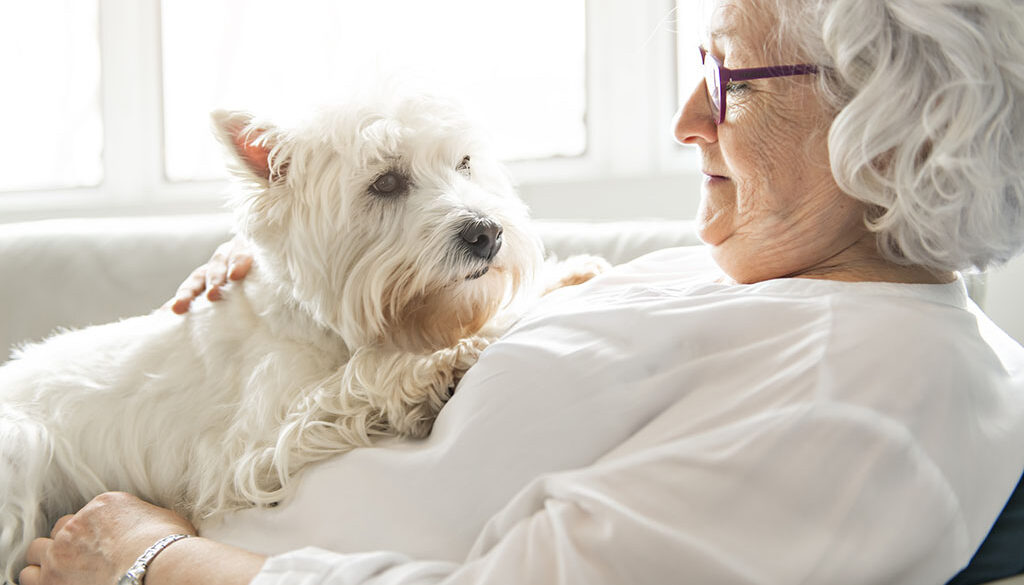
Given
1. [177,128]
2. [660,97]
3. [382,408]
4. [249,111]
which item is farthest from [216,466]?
[177,128]

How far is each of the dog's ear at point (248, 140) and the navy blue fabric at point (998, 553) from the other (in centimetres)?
109

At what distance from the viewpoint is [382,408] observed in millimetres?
1196

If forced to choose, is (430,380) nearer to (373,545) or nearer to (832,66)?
(373,545)

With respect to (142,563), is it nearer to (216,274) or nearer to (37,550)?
(37,550)

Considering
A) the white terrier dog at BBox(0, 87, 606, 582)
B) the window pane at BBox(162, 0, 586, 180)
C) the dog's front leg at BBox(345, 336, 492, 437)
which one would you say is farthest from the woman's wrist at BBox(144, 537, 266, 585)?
the window pane at BBox(162, 0, 586, 180)

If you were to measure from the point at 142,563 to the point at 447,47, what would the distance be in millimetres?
2361

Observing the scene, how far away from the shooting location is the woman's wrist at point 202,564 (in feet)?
3.29

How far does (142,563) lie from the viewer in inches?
42.8

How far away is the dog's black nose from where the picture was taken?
1289 millimetres

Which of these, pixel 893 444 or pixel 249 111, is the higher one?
pixel 249 111

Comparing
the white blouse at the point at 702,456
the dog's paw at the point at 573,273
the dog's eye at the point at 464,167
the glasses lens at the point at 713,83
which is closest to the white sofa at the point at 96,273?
the dog's paw at the point at 573,273

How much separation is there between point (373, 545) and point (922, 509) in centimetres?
59

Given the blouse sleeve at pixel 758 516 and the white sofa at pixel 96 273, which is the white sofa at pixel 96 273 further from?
the blouse sleeve at pixel 758 516

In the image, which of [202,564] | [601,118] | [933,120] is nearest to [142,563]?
[202,564]
